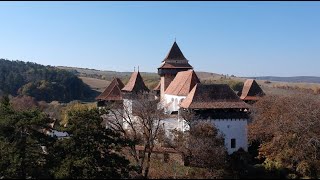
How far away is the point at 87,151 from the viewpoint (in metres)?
23.8

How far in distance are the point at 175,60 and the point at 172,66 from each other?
1047 millimetres

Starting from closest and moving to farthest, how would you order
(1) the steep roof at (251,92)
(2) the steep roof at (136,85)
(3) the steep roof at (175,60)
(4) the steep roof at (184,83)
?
(4) the steep roof at (184,83) → (2) the steep roof at (136,85) → (1) the steep roof at (251,92) → (3) the steep roof at (175,60)

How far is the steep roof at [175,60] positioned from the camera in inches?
1874

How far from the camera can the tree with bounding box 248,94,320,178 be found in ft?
102

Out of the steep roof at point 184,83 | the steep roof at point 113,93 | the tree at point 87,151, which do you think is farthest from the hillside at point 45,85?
the tree at point 87,151

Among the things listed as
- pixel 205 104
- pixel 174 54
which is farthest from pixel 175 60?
pixel 205 104

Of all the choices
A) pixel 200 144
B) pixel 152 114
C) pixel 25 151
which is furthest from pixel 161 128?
pixel 25 151

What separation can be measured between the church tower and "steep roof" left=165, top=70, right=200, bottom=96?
136 inches

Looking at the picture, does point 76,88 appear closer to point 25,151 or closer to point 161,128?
point 161,128

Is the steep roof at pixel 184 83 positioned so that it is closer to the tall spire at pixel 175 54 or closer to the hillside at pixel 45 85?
the tall spire at pixel 175 54

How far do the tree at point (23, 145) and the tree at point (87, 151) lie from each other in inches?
32.9

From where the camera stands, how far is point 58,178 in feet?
69.0

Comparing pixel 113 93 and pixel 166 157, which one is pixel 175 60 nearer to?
pixel 113 93

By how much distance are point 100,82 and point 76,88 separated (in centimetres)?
1875
